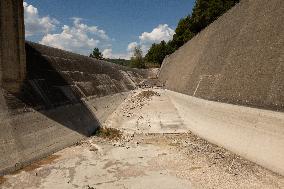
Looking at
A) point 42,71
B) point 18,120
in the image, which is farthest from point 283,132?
point 42,71

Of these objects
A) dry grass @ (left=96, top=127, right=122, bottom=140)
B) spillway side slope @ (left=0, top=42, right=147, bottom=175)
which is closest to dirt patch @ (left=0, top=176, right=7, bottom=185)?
spillway side slope @ (left=0, top=42, right=147, bottom=175)

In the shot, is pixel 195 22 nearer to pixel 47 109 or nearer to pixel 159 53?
pixel 159 53

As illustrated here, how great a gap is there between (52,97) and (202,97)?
20.3ft

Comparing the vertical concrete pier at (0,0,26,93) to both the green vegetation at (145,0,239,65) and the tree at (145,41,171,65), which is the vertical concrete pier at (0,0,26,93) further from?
the tree at (145,41,171,65)

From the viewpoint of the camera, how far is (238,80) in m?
11.4

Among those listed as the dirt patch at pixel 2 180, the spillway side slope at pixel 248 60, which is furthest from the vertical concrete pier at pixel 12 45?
the spillway side slope at pixel 248 60

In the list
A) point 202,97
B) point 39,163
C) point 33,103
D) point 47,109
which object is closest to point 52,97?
point 47,109

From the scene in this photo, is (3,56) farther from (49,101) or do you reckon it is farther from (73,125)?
(73,125)

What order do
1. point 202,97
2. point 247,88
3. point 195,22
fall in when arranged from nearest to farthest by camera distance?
point 247,88
point 202,97
point 195,22

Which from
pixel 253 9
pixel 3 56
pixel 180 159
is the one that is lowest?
pixel 180 159

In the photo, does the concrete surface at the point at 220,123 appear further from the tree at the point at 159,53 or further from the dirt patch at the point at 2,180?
the tree at the point at 159,53

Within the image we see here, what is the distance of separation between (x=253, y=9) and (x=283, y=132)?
6.36 meters

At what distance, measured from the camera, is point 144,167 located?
396 inches

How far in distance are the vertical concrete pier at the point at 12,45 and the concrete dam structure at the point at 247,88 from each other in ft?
22.7
